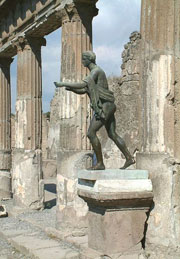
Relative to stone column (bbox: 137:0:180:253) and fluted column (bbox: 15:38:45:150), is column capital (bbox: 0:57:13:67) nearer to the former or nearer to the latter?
fluted column (bbox: 15:38:45:150)

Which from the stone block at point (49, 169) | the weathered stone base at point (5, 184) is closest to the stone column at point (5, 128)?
the weathered stone base at point (5, 184)

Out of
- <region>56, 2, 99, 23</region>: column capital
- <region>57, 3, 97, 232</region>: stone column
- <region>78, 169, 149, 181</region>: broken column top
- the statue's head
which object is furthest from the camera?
<region>56, 2, 99, 23</region>: column capital

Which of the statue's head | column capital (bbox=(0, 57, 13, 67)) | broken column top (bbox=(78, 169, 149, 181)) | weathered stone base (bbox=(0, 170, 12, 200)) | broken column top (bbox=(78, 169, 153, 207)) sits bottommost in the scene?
weathered stone base (bbox=(0, 170, 12, 200))

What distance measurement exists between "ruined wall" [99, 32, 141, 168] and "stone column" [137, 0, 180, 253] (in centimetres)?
507

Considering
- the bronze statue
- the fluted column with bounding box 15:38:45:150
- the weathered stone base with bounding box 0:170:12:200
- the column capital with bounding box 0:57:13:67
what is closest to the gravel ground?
the bronze statue

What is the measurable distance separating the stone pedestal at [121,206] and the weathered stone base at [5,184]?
28.7ft

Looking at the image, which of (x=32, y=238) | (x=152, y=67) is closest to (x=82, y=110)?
(x=32, y=238)

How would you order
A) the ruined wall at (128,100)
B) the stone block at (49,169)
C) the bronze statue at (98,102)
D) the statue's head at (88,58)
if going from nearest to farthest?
the bronze statue at (98,102) → the statue's head at (88,58) → the ruined wall at (128,100) → the stone block at (49,169)

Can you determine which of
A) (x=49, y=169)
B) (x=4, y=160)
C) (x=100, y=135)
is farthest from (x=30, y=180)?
(x=49, y=169)

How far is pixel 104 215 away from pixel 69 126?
344cm

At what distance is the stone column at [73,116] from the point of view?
7879 mm

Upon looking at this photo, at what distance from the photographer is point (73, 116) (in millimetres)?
8031

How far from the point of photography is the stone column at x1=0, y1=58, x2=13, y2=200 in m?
13.3

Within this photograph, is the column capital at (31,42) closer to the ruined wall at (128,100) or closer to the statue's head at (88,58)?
the ruined wall at (128,100)
